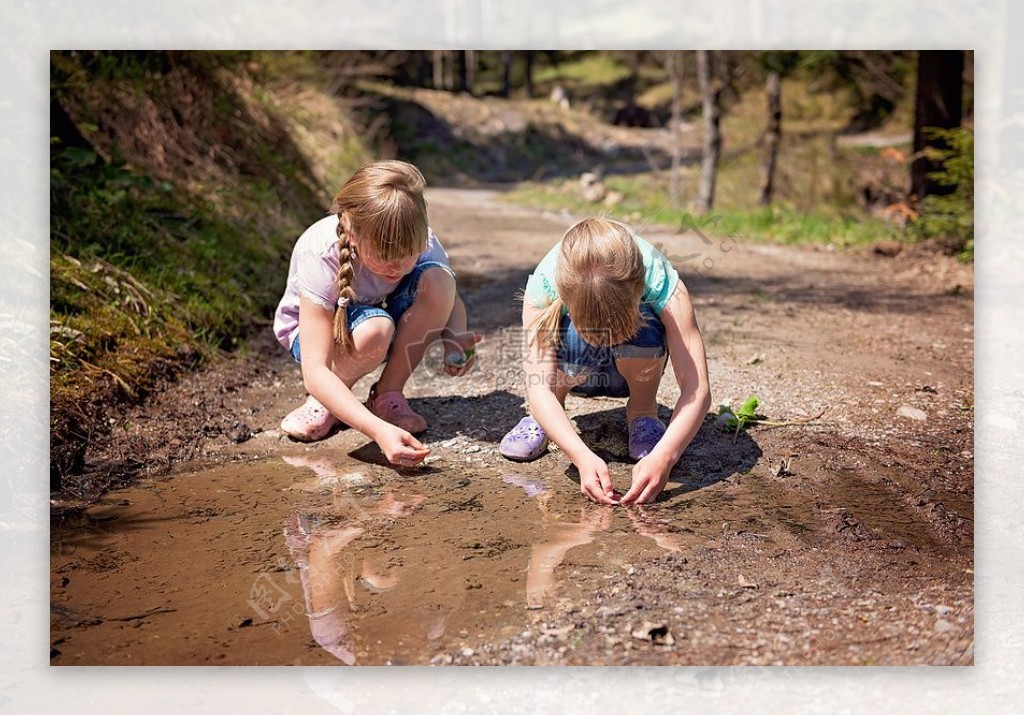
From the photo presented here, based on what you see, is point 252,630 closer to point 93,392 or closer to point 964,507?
point 93,392

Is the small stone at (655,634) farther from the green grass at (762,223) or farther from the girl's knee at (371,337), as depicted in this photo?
the green grass at (762,223)

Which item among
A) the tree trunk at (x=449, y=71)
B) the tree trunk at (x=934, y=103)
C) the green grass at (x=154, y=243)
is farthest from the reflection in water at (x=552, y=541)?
the tree trunk at (x=449, y=71)

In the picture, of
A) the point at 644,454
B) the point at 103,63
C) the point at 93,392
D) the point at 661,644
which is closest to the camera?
the point at 661,644

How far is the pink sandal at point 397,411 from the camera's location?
3422 mm

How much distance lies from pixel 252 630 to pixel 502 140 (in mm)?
18367

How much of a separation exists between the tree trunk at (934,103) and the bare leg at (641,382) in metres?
6.17

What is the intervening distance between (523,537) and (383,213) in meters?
1.06

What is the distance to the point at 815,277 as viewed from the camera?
21.7 ft

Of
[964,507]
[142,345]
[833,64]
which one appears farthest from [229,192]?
[833,64]

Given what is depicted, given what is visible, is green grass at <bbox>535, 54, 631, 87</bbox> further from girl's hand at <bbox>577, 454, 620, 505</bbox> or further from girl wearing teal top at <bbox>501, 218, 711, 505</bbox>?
girl's hand at <bbox>577, 454, 620, 505</bbox>

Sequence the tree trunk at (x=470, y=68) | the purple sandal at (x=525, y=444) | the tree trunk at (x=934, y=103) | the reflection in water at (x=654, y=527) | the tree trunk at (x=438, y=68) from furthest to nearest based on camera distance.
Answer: the tree trunk at (x=470, y=68)
the tree trunk at (x=438, y=68)
the tree trunk at (x=934, y=103)
the purple sandal at (x=525, y=444)
the reflection in water at (x=654, y=527)

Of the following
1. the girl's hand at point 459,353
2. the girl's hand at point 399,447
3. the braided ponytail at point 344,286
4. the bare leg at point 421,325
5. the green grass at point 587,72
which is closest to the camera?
the girl's hand at point 399,447

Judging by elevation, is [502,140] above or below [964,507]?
above

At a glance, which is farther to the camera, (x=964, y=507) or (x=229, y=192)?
(x=229, y=192)
